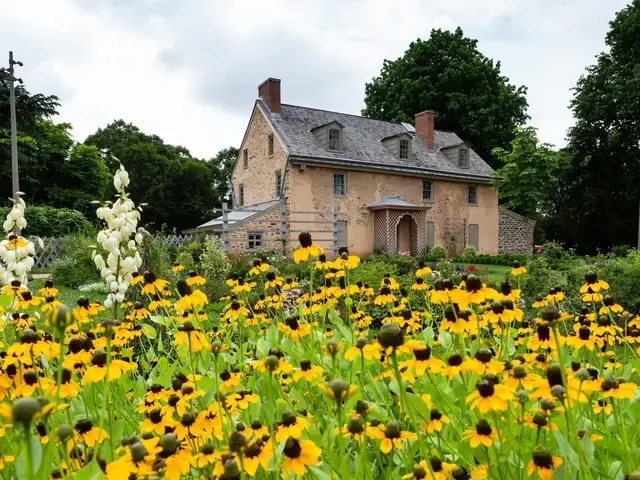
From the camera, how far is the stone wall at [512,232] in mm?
24297

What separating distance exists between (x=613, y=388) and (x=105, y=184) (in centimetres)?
3394

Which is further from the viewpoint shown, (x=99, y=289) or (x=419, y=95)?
(x=419, y=95)

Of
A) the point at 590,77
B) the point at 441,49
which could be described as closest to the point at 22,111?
the point at 441,49

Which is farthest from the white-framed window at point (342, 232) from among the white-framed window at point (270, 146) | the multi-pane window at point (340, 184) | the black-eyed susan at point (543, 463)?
the black-eyed susan at point (543, 463)

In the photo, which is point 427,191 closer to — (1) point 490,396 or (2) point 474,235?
(2) point 474,235

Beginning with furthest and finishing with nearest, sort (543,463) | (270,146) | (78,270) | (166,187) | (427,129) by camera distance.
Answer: (166,187) < (427,129) < (270,146) < (78,270) < (543,463)

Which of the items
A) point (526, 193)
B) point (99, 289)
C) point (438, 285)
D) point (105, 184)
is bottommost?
point (99, 289)

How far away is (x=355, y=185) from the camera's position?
19.8 m

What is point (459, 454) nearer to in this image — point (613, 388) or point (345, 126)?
point (613, 388)

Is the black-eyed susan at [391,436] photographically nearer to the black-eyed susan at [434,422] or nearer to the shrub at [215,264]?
the black-eyed susan at [434,422]

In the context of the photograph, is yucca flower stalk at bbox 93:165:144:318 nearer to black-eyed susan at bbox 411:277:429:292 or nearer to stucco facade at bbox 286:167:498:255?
black-eyed susan at bbox 411:277:429:292

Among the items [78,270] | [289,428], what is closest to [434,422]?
[289,428]

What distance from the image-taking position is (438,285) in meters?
2.08

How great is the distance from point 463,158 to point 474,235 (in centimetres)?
374
